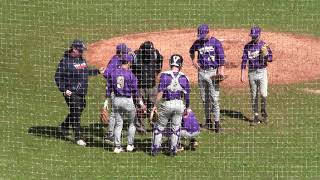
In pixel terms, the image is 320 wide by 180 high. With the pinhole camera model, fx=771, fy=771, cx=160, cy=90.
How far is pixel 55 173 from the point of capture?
11188 millimetres

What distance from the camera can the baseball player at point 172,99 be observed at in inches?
455

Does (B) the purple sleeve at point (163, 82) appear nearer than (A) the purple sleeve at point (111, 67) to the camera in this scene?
Yes

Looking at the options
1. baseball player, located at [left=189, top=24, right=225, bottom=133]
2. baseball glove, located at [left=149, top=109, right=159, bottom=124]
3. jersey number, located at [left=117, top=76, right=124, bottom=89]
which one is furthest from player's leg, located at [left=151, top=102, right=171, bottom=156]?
baseball player, located at [left=189, top=24, right=225, bottom=133]

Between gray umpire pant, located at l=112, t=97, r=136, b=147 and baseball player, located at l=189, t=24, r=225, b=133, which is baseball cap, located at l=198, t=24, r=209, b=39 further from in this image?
gray umpire pant, located at l=112, t=97, r=136, b=147

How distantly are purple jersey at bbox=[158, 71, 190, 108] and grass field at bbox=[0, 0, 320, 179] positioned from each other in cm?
98

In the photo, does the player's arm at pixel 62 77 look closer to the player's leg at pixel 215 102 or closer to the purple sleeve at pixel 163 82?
the purple sleeve at pixel 163 82

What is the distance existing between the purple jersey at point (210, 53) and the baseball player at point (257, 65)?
70cm

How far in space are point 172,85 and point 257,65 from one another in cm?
235

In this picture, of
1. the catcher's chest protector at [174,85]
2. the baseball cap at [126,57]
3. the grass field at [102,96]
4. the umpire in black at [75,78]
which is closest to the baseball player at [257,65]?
the grass field at [102,96]

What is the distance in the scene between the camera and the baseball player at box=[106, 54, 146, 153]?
11.6 metres

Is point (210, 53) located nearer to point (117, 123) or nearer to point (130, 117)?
point (130, 117)

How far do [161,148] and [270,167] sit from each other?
1.78 meters

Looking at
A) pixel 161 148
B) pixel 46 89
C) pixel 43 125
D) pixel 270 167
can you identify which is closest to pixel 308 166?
pixel 270 167

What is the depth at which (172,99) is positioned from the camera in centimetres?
1163
